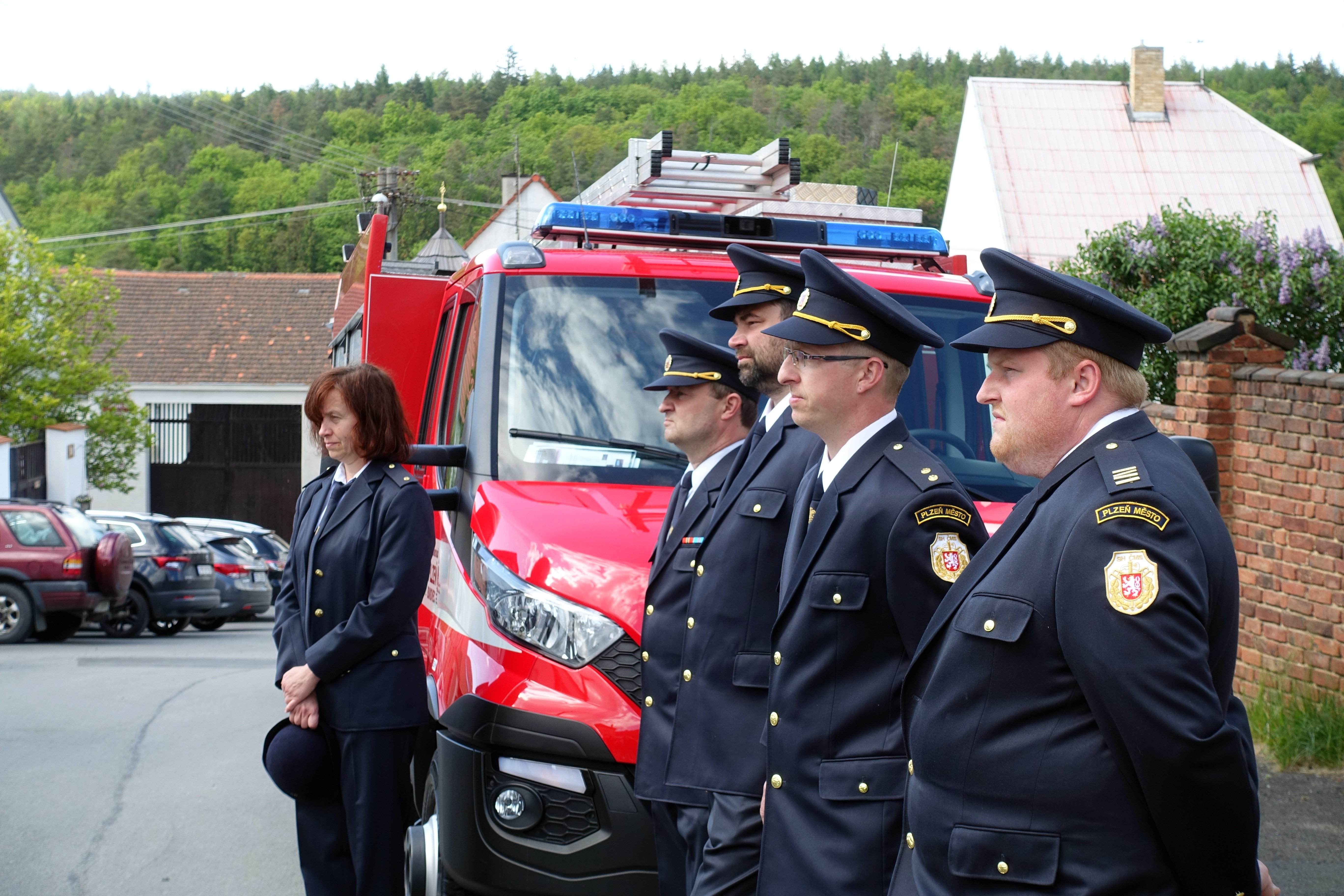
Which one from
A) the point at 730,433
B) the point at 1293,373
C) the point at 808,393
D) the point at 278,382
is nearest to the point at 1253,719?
the point at 1293,373

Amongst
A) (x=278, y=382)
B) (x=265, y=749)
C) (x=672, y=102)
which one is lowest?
(x=278, y=382)

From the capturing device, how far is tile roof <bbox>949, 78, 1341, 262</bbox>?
30125 millimetres

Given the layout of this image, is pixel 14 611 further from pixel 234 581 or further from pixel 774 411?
pixel 774 411

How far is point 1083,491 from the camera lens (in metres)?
2.20

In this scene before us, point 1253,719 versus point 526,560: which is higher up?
point 526,560

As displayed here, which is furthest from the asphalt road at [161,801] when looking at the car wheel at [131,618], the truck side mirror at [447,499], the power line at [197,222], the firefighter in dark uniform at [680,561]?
the power line at [197,222]

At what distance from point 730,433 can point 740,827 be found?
1.20 m

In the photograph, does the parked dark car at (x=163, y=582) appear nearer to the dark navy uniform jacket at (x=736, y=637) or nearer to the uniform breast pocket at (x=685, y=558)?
the uniform breast pocket at (x=685, y=558)

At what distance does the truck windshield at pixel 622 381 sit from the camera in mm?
4691

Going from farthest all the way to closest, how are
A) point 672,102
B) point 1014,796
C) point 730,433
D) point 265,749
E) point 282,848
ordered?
point 672,102 < point 282,848 < point 265,749 < point 730,433 < point 1014,796

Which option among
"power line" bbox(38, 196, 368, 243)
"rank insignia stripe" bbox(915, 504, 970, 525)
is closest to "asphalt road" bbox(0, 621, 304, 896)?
"rank insignia stripe" bbox(915, 504, 970, 525)

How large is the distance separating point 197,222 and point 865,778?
229 ft

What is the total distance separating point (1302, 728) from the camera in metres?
7.29

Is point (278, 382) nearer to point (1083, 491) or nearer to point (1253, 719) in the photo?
point (1253, 719)
